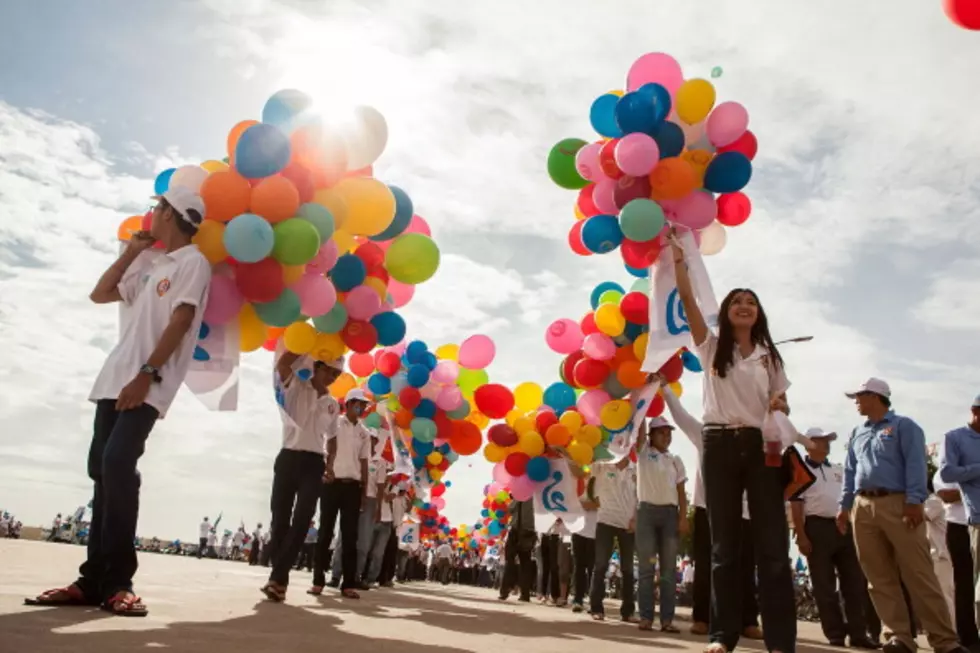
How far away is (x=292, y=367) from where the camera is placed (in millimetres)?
6434

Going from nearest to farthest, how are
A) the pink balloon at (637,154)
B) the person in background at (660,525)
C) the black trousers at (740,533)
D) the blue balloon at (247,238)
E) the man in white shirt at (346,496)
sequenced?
the black trousers at (740,533)
the blue balloon at (247,238)
the pink balloon at (637,154)
the person in background at (660,525)
the man in white shirt at (346,496)

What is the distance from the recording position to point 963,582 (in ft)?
21.7

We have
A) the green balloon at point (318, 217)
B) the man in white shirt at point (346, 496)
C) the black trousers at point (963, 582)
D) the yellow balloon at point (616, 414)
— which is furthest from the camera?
the yellow balloon at point (616, 414)

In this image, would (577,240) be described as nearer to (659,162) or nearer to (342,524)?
(659,162)

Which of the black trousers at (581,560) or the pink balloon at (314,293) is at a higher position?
the pink balloon at (314,293)

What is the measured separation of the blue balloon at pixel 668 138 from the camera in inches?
250

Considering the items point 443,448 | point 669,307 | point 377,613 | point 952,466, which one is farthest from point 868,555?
point 443,448

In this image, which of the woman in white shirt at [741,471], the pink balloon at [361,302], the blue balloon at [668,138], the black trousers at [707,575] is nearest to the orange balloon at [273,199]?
the pink balloon at [361,302]

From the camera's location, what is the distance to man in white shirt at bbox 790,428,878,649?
7.54 m

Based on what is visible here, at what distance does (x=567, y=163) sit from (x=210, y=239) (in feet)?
11.7

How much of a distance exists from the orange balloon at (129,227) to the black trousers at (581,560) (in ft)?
23.9

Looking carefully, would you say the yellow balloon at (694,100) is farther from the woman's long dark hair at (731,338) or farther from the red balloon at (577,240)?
the woman's long dark hair at (731,338)

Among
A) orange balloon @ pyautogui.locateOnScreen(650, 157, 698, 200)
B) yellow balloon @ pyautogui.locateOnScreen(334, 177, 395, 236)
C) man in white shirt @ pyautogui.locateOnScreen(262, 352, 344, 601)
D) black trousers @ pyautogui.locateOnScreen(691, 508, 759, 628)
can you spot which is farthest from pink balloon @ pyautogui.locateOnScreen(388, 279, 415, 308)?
black trousers @ pyautogui.locateOnScreen(691, 508, 759, 628)

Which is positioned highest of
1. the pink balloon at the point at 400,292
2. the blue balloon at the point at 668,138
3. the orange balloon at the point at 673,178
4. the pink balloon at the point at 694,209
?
the blue balloon at the point at 668,138
